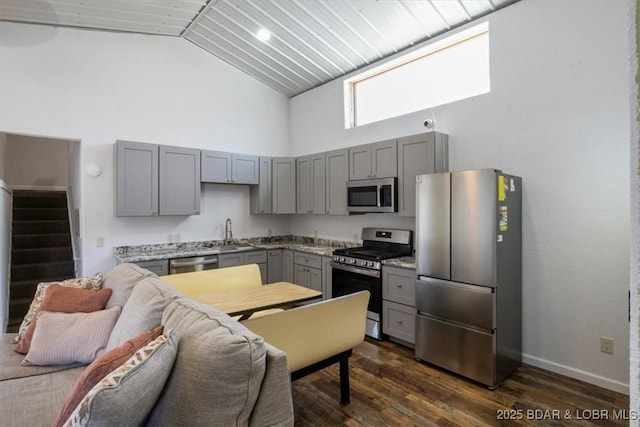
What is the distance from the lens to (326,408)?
2.48m

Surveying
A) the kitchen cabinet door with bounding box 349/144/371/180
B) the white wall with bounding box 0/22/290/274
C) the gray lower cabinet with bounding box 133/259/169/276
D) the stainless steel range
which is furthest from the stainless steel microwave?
the gray lower cabinet with bounding box 133/259/169/276

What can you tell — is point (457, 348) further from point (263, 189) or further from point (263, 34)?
point (263, 34)

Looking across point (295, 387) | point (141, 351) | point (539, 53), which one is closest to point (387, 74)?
point (539, 53)

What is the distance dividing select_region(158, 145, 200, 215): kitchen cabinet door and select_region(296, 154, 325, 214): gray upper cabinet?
4.91ft

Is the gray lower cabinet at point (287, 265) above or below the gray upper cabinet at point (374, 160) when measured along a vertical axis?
below

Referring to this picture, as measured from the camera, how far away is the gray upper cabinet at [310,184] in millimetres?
4871

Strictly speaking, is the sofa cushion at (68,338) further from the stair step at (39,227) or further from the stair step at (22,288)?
the stair step at (39,227)

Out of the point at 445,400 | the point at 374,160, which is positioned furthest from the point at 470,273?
the point at 374,160

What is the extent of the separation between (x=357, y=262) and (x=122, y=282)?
2354 mm

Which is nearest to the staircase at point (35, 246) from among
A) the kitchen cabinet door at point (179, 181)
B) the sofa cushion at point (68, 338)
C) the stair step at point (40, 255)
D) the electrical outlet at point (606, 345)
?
the stair step at point (40, 255)

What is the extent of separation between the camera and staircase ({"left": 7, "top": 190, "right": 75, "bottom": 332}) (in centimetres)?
463

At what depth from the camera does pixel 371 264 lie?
12.3ft

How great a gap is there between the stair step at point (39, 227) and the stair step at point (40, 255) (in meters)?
0.46

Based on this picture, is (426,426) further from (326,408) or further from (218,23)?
(218,23)
